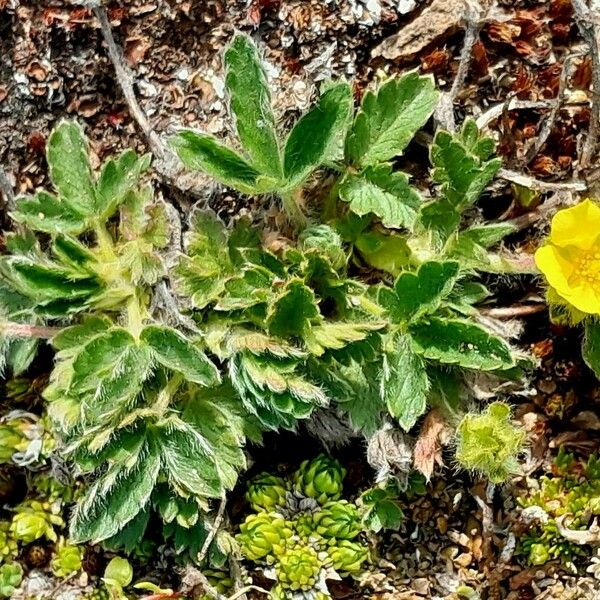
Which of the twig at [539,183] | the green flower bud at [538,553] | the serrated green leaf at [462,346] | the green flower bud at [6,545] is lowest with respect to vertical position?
the green flower bud at [538,553]

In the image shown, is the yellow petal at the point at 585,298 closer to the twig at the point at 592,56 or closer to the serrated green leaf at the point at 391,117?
the twig at the point at 592,56

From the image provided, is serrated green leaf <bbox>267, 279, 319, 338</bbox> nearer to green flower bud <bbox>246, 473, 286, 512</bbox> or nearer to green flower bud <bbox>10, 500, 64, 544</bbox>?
green flower bud <bbox>246, 473, 286, 512</bbox>

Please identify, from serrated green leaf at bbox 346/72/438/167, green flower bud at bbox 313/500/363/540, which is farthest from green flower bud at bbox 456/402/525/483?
serrated green leaf at bbox 346/72/438/167

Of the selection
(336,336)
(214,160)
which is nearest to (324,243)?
(336,336)

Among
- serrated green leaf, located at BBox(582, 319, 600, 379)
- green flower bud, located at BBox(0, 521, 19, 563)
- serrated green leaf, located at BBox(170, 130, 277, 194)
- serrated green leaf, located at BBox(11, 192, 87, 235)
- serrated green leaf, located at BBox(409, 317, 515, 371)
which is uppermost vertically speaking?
serrated green leaf, located at BBox(170, 130, 277, 194)

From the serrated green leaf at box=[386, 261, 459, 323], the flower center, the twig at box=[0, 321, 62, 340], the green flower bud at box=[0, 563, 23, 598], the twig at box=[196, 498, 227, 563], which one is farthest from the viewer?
the green flower bud at box=[0, 563, 23, 598]

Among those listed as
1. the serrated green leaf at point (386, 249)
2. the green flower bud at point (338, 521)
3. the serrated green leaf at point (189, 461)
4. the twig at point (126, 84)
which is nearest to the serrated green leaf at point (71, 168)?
the twig at point (126, 84)

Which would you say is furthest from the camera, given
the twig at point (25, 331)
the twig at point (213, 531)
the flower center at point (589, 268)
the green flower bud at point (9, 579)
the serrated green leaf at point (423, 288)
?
the green flower bud at point (9, 579)
